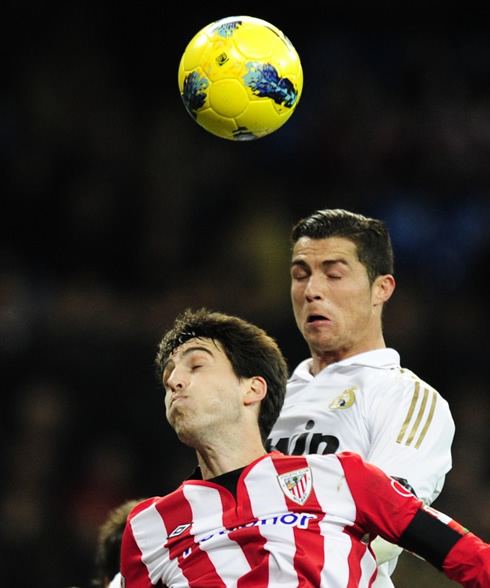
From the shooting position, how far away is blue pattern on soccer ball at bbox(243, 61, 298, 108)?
3715 mm

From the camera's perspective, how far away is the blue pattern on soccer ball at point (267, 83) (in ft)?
12.2

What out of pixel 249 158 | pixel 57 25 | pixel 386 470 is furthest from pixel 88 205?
pixel 386 470

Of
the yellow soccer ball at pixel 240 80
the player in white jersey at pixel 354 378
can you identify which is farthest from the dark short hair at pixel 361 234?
the yellow soccer ball at pixel 240 80

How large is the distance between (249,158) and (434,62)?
2097mm

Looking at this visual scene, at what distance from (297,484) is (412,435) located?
0.54m

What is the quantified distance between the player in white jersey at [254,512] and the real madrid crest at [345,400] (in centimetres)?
40

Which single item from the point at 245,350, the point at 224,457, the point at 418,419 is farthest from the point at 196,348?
the point at 418,419

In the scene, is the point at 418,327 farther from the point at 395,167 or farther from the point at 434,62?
the point at 434,62

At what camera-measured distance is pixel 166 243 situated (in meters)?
8.23

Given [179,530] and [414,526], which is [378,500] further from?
[179,530]

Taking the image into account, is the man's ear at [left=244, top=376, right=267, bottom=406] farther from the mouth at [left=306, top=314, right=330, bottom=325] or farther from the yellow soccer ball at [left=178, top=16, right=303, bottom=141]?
the yellow soccer ball at [left=178, top=16, right=303, bottom=141]

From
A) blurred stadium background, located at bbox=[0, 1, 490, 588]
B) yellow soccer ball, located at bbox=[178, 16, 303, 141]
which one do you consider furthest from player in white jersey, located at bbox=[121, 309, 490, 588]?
blurred stadium background, located at bbox=[0, 1, 490, 588]

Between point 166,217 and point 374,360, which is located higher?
point 166,217

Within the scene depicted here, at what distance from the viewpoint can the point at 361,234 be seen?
3811 millimetres
